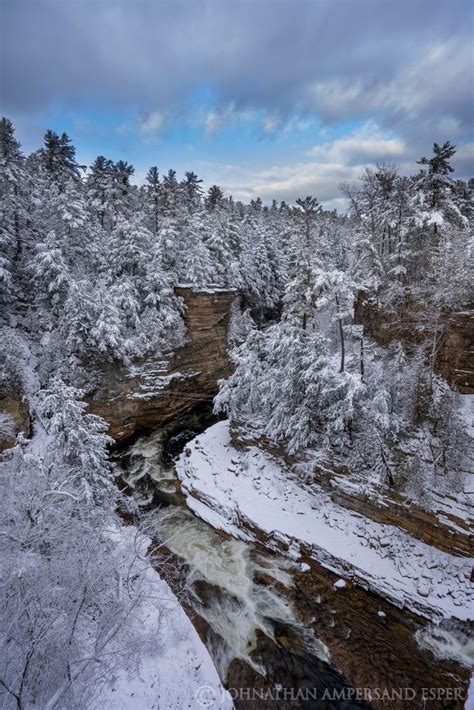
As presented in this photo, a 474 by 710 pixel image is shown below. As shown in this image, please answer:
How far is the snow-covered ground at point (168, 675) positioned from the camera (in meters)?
8.77

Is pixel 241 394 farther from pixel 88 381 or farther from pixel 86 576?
pixel 86 576

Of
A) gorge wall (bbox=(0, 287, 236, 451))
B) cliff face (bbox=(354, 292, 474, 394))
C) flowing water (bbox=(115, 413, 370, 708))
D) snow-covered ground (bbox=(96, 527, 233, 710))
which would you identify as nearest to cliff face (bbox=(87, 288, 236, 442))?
gorge wall (bbox=(0, 287, 236, 451))

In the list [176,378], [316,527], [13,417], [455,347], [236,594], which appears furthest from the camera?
[176,378]

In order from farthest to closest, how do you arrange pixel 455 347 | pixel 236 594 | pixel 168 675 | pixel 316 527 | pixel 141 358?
pixel 141 358 → pixel 455 347 → pixel 316 527 → pixel 236 594 → pixel 168 675

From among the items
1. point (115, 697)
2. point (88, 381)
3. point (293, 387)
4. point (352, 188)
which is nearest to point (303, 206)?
point (352, 188)

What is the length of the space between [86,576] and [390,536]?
1072 cm

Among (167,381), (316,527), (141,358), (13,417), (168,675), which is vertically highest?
(141,358)

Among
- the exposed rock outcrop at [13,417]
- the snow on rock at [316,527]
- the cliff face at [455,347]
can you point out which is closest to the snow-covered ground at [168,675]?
the snow on rock at [316,527]

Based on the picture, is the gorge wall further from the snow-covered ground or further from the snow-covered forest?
the snow-covered ground

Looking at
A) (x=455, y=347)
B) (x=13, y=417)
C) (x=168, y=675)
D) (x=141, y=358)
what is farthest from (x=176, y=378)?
(x=455, y=347)

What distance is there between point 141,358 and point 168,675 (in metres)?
15.7

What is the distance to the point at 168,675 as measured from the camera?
9438mm

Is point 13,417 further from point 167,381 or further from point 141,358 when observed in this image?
point 167,381

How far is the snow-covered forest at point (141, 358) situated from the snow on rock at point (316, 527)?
1.61 meters
